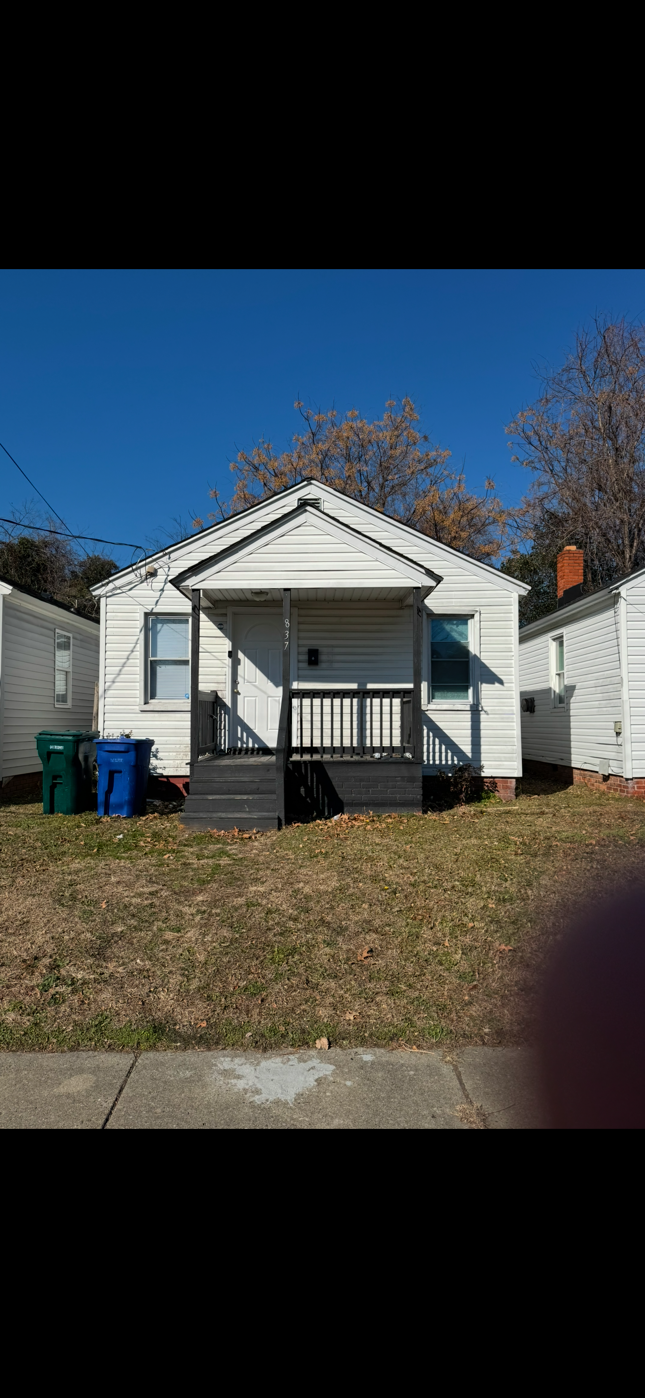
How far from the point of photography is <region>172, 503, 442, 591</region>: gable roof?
1032cm

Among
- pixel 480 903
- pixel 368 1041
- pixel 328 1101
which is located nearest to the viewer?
pixel 328 1101

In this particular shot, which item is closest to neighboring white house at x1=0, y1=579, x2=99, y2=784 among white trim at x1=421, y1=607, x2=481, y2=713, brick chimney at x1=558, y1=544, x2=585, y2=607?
white trim at x1=421, y1=607, x2=481, y2=713

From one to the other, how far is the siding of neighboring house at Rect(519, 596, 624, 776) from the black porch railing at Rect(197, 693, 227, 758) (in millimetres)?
6380

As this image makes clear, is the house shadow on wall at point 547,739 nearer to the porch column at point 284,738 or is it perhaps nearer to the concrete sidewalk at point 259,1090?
the porch column at point 284,738

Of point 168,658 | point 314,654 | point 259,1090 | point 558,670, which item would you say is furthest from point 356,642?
point 259,1090

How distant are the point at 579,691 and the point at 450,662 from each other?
313 centimetres

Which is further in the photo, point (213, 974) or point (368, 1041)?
point (213, 974)

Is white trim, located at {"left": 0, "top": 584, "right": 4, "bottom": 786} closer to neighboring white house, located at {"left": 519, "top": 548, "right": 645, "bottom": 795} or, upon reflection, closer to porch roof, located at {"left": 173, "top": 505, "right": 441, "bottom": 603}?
porch roof, located at {"left": 173, "top": 505, "right": 441, "bottom": 603}

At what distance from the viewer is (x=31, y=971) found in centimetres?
454

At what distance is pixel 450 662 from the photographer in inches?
486

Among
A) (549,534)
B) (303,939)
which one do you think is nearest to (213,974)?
(303,939)
